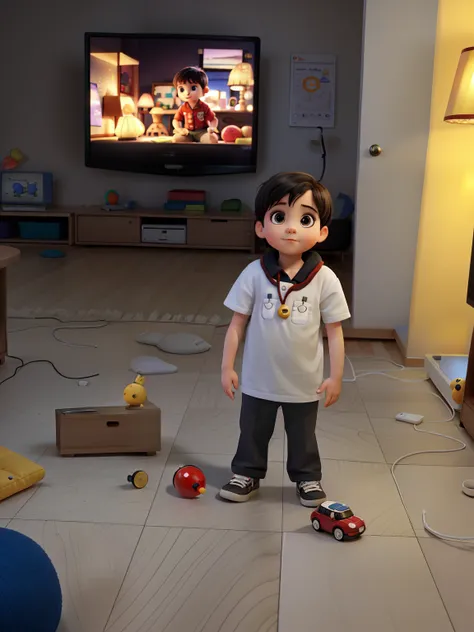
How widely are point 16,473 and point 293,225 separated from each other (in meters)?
0.96

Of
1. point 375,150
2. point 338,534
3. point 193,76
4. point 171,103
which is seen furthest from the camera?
point 171,103

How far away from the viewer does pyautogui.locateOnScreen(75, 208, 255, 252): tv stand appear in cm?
645

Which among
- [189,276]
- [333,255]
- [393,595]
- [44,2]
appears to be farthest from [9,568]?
[44,2]

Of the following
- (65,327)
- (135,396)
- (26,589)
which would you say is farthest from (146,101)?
(26,589)

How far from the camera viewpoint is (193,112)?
6.38m

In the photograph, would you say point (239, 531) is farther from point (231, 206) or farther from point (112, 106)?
point (112, 106)

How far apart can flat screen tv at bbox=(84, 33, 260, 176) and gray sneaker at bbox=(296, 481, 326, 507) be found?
475cm

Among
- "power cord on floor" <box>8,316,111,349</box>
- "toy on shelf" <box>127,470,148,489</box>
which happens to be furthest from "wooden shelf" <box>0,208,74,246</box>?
"toy on shelf" <box>127,470,148,489</box>

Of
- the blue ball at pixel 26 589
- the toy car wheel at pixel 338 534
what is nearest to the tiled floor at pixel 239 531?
the toy car wheel at pixel 338 534

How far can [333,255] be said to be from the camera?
642cm

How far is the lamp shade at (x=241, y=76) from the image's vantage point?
6305 mm

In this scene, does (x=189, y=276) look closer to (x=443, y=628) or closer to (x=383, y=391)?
(x=383, y=391)

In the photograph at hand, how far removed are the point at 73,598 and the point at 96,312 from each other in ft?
8.95

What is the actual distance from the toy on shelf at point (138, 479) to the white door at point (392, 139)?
6.16 feet
